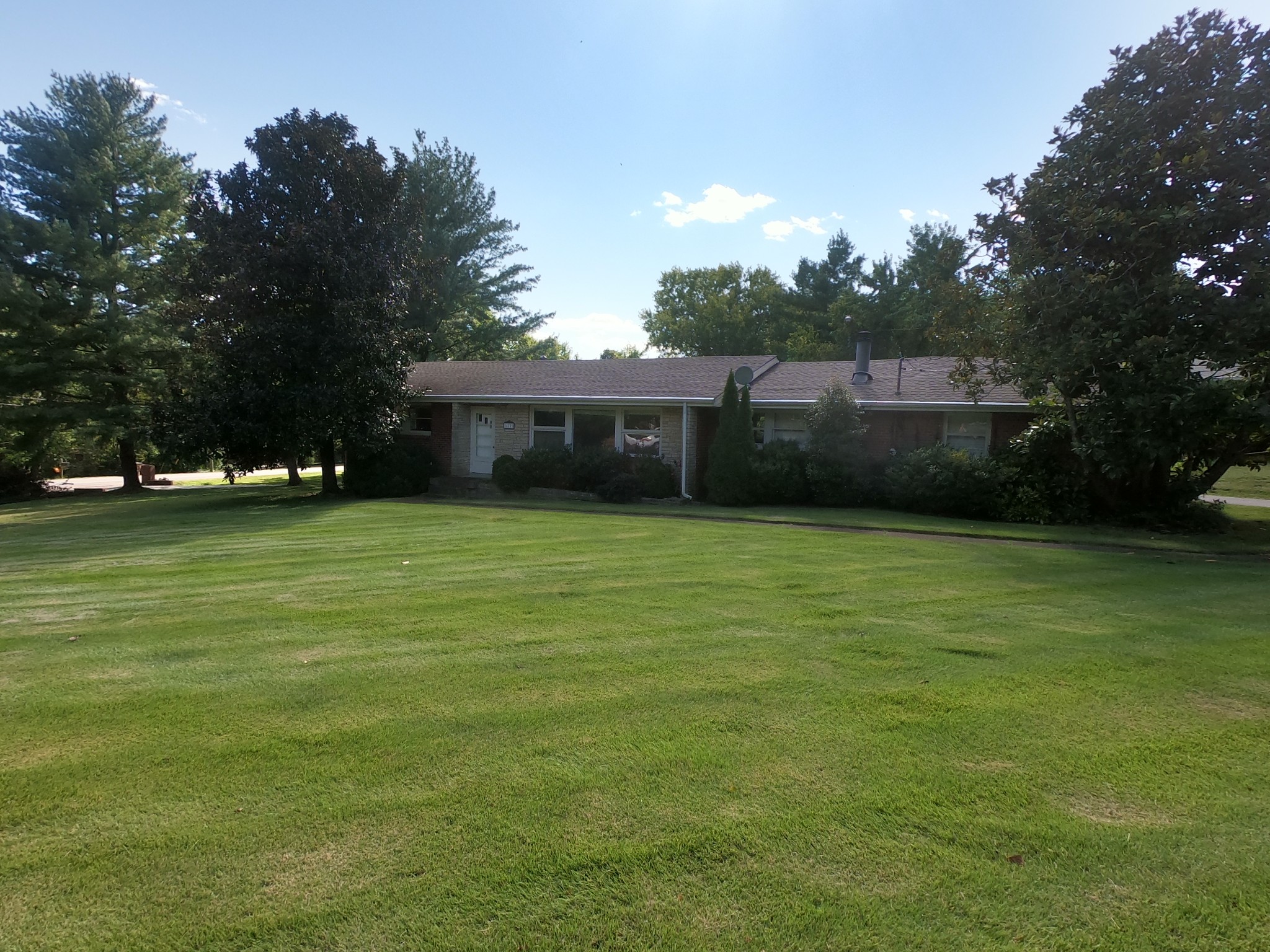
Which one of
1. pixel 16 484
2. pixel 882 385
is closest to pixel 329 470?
pixel 16 484

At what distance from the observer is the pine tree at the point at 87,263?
20312mm

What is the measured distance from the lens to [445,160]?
3138cm

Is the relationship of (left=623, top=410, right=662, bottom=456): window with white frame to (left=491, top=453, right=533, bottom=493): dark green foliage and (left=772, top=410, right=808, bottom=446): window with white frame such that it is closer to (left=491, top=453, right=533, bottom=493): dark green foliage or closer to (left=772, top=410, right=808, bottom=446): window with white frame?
(left=491, top=453, right=533, bottom=493): dark green foliage

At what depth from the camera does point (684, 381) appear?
2019cm

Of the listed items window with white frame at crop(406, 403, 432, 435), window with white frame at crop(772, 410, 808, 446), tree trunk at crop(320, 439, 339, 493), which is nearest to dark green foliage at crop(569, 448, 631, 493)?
window with white frame at crop(772, 410, 808, 446)

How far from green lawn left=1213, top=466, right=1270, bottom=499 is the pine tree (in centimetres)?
3096

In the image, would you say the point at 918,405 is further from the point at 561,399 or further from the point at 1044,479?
the point at 561,399

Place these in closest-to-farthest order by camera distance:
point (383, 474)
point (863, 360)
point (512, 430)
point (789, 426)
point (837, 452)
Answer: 1. point (837, 452)
2. point (789, 426)
3. point (383, 474)
4. point (863, 360)
5. point (512, 430)

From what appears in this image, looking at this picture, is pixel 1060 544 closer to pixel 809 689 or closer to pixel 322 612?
pixel 809 689

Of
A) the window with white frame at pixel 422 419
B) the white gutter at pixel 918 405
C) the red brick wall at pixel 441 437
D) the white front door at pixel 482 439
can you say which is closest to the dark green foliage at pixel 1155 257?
the white gutter at pixel 918 405

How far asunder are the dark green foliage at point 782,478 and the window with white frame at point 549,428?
6131 mm

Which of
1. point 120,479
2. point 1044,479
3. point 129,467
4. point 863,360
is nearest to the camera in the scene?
point 1044,479

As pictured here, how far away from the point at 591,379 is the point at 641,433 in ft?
9.29

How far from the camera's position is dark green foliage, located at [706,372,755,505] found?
1666 centimetres
